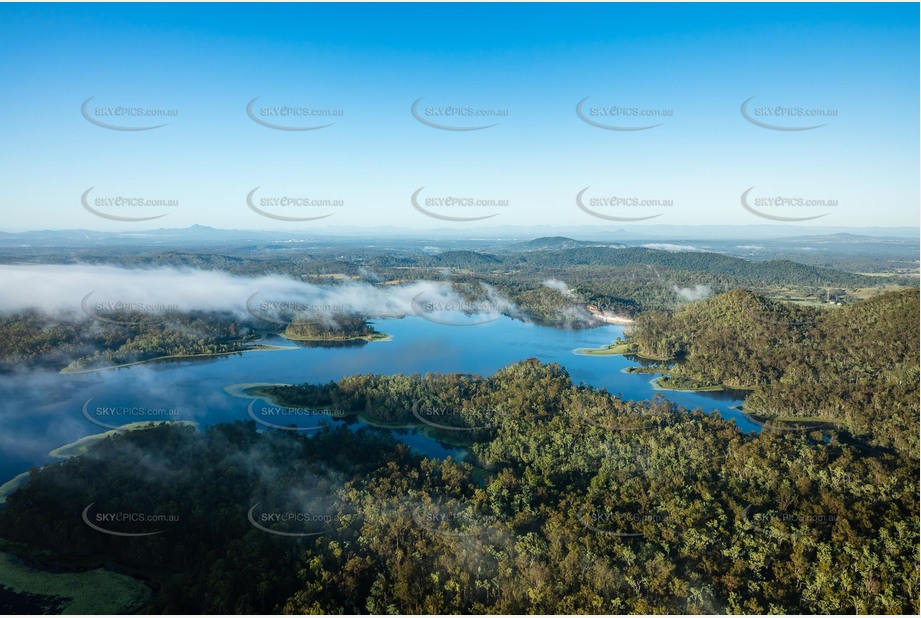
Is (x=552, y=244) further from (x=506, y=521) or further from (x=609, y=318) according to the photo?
(x=506, y=521)

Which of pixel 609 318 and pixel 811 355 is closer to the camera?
pixel 811 355

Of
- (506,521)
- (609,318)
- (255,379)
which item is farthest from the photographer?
(609,318)

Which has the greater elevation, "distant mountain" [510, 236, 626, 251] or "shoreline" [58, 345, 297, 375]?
"distant mountain" [510, 236, 626, 251]

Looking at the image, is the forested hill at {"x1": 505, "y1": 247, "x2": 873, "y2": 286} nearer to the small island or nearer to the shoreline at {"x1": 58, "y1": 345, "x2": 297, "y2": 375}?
the small island

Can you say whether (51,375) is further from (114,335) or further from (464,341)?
(464,341)

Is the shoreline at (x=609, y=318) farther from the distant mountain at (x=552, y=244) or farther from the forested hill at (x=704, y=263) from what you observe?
the distant mountain at (x=552, y=244)

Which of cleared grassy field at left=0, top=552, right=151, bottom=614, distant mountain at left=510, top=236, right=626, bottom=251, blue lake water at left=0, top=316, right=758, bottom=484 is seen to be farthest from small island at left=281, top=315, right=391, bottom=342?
distant mountain at left=510, top=236, right=626, bottom=251

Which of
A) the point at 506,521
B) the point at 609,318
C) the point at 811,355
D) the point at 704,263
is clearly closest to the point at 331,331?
the point at 609,318
